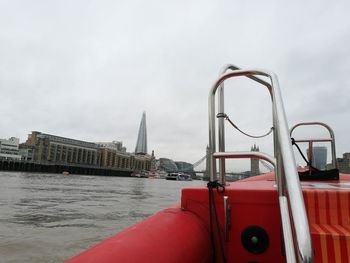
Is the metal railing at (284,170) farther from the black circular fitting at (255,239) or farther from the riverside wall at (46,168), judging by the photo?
the riverside wall at (46,168)

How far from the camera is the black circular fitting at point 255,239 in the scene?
186 cm

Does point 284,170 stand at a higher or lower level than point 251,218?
higher

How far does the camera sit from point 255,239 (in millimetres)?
1884

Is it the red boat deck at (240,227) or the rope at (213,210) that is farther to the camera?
the rope at (213,210)

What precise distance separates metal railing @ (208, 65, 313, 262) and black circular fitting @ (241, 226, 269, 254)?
38 cm

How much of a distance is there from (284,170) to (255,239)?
30.3 inches

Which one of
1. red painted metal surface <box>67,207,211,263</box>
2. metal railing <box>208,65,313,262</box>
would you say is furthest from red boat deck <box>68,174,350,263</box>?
metal railing <box>208,65,313,262</box>

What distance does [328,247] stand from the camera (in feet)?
5.32

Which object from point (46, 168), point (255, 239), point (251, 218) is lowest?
point (255, 239)

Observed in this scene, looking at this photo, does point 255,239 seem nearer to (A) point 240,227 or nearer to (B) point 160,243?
(A) point 240,227

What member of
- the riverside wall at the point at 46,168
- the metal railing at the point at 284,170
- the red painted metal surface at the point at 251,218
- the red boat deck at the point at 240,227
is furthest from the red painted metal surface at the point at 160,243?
the riverside wall at the point at 46,168

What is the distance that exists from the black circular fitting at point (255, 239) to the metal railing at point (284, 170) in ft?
1.26

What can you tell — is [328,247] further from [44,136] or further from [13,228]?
[44,136]

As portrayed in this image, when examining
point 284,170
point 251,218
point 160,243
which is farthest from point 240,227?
point 284,170
